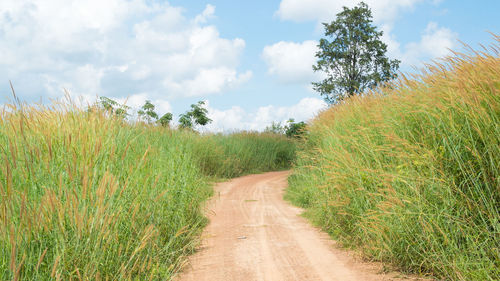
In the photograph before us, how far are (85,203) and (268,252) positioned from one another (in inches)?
105

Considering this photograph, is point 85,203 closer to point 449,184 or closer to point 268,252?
point 268,252

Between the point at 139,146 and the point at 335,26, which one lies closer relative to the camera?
the point at 139,146

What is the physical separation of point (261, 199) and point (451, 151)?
5911mm

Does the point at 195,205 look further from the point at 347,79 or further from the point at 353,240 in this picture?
the point at 347,79

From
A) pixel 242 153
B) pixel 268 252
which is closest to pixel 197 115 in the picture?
pixel 242 153

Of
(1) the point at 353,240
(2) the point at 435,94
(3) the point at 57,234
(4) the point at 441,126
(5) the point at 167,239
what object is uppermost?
(2) the point at 435,94

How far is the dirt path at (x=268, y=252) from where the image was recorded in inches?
165

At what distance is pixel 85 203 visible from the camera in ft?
10.3

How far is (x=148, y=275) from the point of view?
3.67 m

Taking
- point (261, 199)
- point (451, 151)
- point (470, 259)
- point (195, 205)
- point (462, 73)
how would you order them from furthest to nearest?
point (261, 199) → point (195, 205) → point (462, 73) → point (451, 151) → point (470, 259)

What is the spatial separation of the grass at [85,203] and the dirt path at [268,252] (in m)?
0.35

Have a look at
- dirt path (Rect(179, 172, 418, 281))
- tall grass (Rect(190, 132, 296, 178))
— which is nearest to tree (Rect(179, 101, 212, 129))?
tall grass (Rect(190, 132, 296, 178))

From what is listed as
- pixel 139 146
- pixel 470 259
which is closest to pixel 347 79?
pixel 139 146

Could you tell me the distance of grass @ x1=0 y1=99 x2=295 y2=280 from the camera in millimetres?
2654
